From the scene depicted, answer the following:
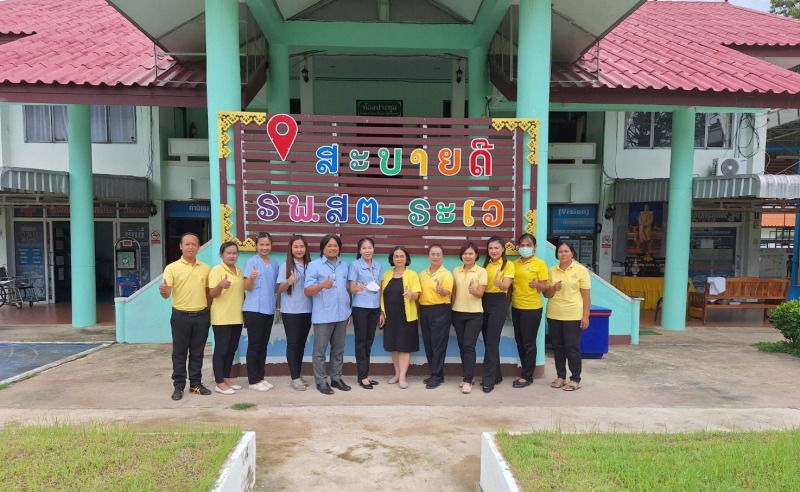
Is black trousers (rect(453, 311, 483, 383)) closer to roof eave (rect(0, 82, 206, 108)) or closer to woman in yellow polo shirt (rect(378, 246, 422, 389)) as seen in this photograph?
woman in yellow polo shirt (rect(378, 246, 422, 389))

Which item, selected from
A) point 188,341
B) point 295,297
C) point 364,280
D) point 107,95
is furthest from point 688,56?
point 107,95

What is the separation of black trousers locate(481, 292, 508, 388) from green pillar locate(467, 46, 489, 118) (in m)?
4.49

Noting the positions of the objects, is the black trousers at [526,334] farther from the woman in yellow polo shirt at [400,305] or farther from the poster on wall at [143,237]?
the poster on wall at [143,237]

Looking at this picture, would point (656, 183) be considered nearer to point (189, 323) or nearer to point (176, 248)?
point (189, 323)

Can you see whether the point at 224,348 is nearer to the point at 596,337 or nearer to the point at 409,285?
the point at 409,285

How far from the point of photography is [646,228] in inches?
544

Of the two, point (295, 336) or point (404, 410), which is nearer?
point (404, 410)

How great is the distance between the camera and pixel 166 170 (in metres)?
13.0

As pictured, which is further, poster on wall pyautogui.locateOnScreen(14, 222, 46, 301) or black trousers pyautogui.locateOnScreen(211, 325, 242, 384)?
poster on wall pyautogui.locateOnScreen(14, 222, 46, 301)

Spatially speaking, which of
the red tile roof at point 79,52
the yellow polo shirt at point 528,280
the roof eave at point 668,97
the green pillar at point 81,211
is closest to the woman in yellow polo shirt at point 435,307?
the yellow polo shirt at point 528,280

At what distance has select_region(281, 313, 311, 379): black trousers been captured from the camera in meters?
5.73

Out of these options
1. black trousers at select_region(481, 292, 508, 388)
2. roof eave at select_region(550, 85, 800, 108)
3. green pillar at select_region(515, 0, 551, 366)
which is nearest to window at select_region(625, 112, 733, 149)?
roof eave at select_region(550, 85, 800, 108)

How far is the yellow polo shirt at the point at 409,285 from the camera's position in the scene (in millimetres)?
5789

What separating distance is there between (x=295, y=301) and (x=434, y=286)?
1.54 meters
